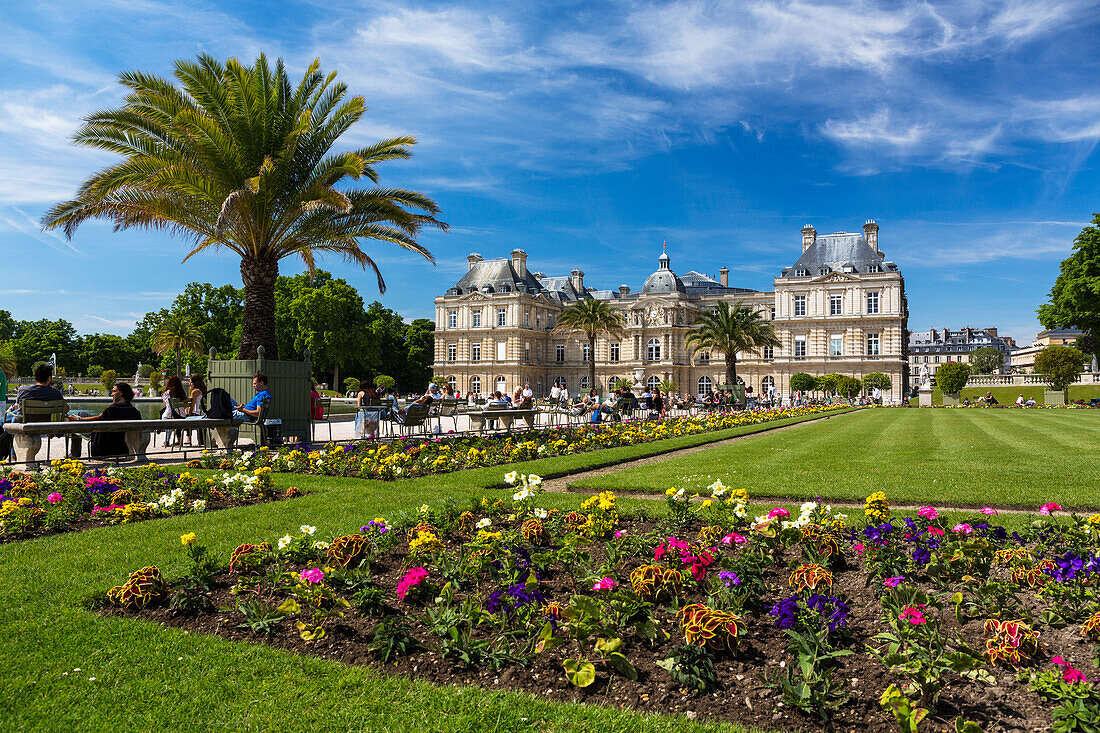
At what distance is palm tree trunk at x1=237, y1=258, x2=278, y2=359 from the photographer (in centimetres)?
1455

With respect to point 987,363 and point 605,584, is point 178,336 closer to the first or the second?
point 605,584

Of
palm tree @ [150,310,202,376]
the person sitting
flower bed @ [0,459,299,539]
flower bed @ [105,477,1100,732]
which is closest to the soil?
flower bed @ [105,477,1100,732]

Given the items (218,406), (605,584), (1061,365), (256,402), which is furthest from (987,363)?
(605,584)

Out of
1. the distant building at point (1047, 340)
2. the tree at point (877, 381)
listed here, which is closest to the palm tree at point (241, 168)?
the tree at point (877, 381)

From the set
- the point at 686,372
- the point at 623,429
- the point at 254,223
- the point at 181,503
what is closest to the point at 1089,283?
the point at 686,372

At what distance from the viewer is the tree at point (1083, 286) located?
4528cm

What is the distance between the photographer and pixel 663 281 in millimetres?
73250

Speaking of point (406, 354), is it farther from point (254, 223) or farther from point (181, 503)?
point (181, 503)

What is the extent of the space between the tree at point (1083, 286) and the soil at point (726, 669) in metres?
52.4

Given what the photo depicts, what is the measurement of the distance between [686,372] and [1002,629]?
222ft

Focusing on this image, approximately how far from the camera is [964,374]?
46.8 metres

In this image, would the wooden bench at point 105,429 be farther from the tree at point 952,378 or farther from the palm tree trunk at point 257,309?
the tree at point 952,378

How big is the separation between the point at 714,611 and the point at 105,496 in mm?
6409

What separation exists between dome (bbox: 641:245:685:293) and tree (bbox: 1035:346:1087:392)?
35101 mm
